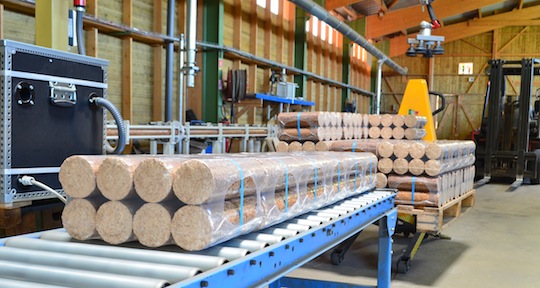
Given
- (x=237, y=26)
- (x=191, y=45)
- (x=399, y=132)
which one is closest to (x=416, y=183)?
(x=399, y=132)

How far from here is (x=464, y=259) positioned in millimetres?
6074

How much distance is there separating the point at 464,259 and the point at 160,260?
5.05 m

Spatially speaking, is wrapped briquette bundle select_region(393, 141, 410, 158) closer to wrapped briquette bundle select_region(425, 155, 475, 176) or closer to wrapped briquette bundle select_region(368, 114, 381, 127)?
wrapped briquette bundle select_region(425, 155, 475, 176)

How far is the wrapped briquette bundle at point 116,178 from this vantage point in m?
2.18

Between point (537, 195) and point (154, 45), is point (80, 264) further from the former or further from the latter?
point (537, 195)

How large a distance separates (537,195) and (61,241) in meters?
12.0

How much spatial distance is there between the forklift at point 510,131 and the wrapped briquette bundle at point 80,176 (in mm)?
12522

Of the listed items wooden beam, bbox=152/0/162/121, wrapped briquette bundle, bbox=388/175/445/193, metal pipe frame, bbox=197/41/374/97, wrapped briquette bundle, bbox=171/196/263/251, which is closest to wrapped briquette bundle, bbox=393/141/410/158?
wrapped briquette bundle, bbox=388/175/445/193

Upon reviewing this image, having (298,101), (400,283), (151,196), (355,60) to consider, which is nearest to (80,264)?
(151,196)

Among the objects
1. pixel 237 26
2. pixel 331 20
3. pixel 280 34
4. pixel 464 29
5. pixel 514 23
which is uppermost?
pixel 514 23

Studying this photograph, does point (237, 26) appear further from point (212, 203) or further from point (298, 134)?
point (212, 203)

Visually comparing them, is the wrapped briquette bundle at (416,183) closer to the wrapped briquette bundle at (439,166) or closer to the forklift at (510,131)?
the wrapped briquette bundle at (439,166)

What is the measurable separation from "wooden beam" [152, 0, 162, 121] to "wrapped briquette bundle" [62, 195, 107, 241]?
7.64 m

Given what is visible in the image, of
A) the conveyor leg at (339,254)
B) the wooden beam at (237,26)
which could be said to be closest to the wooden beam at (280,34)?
the wooden beam at (237,26)
